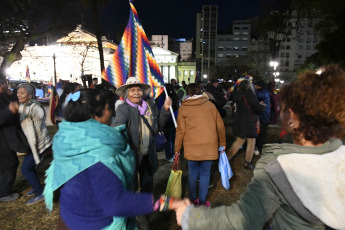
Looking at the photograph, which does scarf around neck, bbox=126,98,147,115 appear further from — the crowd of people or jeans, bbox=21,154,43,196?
jeans, bbox=21,154,43,196

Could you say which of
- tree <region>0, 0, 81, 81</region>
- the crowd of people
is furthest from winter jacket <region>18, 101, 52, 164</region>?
tree <region>0, 0, 81, 81</region>

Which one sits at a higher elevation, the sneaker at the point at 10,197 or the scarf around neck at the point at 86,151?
the scarf around neck at the point at 86,151

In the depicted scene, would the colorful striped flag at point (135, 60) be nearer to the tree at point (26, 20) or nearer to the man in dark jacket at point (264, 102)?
the man in dark jacket at point (264, 102)

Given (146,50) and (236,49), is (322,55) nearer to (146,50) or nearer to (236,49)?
(146,50)

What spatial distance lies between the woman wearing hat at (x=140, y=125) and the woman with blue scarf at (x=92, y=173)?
1.41m

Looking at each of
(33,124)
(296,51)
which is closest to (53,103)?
(33,124)

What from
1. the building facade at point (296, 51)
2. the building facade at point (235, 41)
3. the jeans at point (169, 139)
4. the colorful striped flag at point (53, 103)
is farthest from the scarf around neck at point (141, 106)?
the building facade at point (235, 41)

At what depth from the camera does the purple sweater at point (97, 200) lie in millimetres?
1460

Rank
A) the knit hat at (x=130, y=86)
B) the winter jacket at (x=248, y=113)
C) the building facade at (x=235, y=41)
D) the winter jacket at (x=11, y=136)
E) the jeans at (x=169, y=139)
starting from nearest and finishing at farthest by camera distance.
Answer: the knit hat at (x=130, y=86), the winter jacket at (x=11, y=136), the winter jacket at (x=248, y=113), the jeans at (x=169, y=139), the building facade at (x=235, y=41)

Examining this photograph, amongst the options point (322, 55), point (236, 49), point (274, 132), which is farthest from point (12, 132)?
point (236, 49)

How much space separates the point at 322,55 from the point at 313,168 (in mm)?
A: 24066

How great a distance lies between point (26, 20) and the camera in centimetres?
1512

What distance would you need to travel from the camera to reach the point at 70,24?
16.5 m

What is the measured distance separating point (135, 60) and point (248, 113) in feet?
8.49
